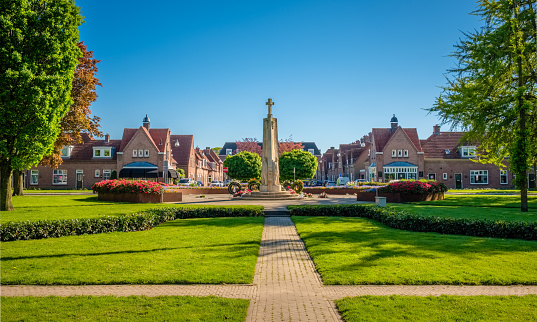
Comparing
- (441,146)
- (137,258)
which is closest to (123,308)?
(137,258)

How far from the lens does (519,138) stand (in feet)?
65.8

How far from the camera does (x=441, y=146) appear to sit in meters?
61.8

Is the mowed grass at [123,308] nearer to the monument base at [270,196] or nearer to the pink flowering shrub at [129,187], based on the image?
the pink flowering shrub at [129,187]

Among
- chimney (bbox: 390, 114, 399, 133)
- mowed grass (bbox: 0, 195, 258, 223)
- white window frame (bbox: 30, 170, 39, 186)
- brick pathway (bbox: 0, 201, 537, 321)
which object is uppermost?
chimney (bbox: 390, 114, 399, 133)

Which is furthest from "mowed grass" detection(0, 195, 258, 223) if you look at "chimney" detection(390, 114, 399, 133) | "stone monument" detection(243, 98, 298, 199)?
"chimney" detection(390, 114, 399, 133)

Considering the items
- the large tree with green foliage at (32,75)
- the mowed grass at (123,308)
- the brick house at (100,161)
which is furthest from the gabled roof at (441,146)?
the mowed grass at (123,308)

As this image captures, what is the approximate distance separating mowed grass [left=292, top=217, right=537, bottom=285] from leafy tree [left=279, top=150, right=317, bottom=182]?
4700 centimetres

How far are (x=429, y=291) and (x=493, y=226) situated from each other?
823 cm

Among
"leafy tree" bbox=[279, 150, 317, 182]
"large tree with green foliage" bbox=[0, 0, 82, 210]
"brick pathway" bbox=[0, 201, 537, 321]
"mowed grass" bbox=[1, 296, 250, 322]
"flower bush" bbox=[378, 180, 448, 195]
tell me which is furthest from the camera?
"leafy tree" bbox=[279, 150, 317, 182]

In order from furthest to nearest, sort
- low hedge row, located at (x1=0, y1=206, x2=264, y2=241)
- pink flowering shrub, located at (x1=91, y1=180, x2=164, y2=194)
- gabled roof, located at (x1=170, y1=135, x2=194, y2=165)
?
gabled roof, located at (x1=170, y1=135, x2=194, y2=165), pink flowering shrub, located at (x1=91, y1=180, x2=164, y2=194), low hedge row, located at (x1=0, y1=206, x2=264, y2=241)

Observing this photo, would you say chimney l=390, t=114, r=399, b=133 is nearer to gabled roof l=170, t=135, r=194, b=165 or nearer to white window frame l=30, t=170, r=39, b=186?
gabled roof l=170, t=135, r=194, b=165

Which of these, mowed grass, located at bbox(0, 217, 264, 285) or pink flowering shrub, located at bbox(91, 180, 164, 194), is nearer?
mowed grass, located at bbox(0, 217, 264, 285)

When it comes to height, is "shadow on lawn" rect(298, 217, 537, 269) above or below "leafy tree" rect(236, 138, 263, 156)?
→ below

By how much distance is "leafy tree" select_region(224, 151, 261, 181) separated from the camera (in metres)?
67.1
